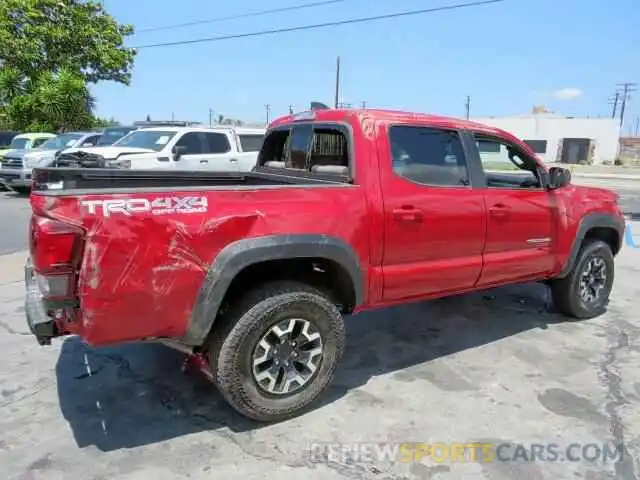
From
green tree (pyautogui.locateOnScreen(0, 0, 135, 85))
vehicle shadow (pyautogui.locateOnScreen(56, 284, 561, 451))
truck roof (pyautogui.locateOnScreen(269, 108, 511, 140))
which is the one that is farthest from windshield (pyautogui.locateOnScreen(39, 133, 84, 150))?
truck roof (pyautogui.locateOnScreen(269, 108, 511, 140))

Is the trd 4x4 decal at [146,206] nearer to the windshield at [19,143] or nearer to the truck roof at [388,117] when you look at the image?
the truck roof at [388,117]

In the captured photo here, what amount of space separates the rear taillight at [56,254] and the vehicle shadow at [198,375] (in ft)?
3.28

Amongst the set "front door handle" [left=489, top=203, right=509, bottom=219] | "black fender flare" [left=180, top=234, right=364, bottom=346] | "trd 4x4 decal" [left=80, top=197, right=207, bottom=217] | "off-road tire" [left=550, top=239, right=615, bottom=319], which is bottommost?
"off-road tire" [left=550, top=239, right=615, bottom=319]

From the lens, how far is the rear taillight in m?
2.61

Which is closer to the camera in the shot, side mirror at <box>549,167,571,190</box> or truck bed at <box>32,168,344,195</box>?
truck bed at <box>32,168,344,195</box>

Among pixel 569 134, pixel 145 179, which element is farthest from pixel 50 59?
pixel 569 134

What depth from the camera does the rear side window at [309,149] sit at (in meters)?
3.86

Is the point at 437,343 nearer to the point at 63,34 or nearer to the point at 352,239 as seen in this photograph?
the point at 352,239

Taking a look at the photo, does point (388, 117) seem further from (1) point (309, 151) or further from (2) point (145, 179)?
(2) point (145, 179)

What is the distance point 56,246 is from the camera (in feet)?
8.61

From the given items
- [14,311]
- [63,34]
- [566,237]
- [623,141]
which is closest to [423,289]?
[566,237]

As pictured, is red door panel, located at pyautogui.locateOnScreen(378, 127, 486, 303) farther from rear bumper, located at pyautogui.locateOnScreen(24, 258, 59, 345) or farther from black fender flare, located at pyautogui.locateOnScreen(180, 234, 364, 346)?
rear bumper, located at pyautogui.locateOnScreen(24, 258, 59, 345)

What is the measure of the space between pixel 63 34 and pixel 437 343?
26.9m

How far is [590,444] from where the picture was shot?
313 centimetres
